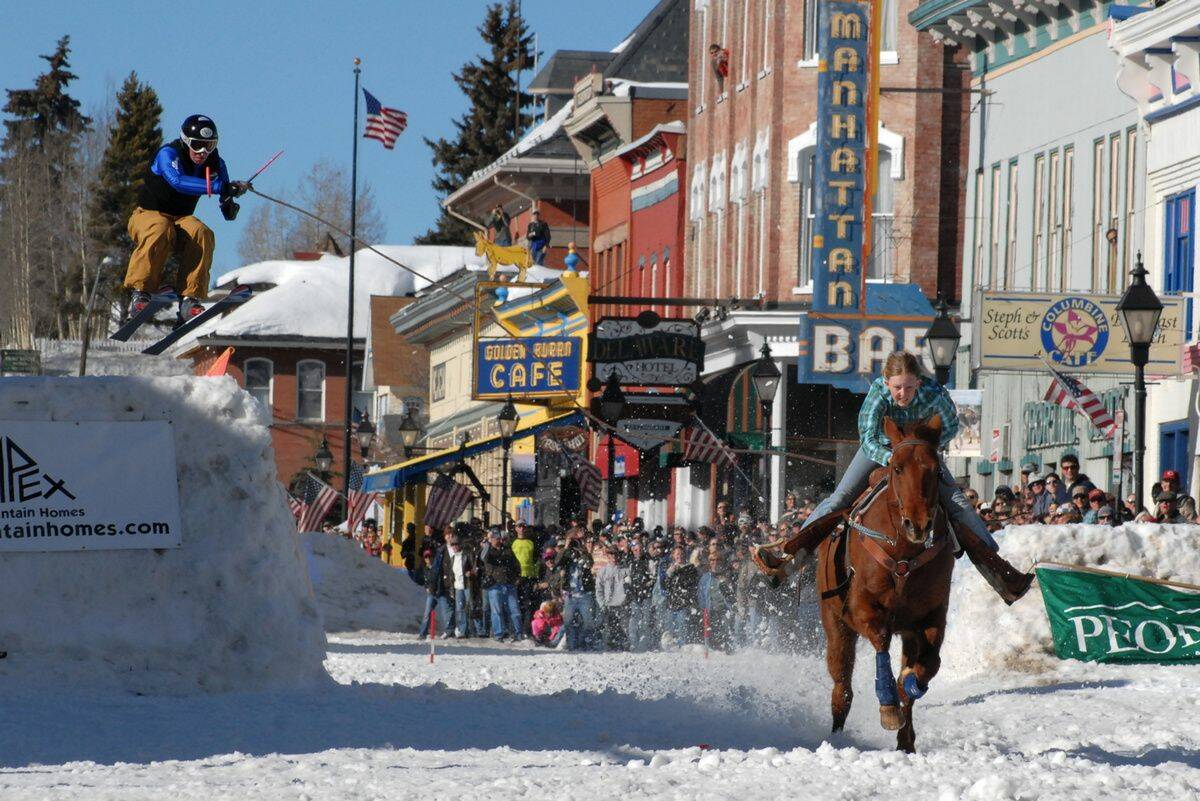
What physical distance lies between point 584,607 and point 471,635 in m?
3.43

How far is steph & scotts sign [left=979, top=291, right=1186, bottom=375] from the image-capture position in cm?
2902

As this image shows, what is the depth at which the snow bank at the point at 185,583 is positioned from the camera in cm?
1666

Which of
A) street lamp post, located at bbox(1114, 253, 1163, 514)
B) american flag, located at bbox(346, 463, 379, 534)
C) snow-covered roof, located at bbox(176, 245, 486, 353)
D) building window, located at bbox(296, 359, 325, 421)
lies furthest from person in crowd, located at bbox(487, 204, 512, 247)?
street lamp post, located at bbox(1114, 253, 1163, 514)

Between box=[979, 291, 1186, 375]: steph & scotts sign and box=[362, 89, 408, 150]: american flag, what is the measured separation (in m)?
25.9

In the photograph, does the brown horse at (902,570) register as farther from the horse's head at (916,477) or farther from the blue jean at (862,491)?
the blue jean at (862,491)

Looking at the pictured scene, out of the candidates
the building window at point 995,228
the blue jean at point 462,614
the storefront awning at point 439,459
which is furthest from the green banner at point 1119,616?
the storefront awning at point 439,459

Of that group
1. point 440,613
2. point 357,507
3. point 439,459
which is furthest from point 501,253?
point 440,613

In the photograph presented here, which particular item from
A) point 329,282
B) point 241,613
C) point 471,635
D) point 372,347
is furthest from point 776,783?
point 329,282

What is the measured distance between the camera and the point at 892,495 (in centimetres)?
1320

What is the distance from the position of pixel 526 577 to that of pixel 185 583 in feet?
55.0

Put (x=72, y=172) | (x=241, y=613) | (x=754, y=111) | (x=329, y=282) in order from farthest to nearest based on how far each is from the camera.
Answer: (x=72, y=172)
(x=329, y=282)
(x=754, y=111)
(x=241, y=613)

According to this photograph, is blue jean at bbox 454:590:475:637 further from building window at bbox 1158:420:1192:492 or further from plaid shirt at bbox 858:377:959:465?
plaid shirt at bbox 858:377:959:465

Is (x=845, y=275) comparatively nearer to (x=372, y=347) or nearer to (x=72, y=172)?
(x=372, y=347)

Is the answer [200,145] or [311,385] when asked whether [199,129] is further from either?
[311,385]
